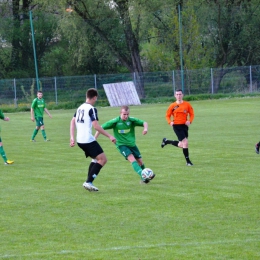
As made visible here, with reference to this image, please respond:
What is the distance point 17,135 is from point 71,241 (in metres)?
18.0

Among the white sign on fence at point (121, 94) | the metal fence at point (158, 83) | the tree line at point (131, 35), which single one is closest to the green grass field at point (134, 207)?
the white sign on fence at point (121, 94)

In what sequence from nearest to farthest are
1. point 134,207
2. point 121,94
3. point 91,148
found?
point 134,207, point 91,148, point 121,94

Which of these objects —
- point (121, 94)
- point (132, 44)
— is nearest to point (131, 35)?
point (132, 44)

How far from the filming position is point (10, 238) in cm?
786

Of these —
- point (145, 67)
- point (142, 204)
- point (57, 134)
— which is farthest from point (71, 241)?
point (145, 67)

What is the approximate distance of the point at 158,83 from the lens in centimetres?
4762

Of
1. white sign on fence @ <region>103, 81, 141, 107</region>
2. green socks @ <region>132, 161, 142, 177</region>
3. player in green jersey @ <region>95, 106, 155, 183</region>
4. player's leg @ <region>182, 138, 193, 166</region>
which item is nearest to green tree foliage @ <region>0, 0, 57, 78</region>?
white sign on fence @ <region>103, 81, 141, 107</region>

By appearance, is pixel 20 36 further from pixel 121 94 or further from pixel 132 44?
pixel 121 94

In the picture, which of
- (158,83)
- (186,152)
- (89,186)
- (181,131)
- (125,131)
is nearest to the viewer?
(89,186)

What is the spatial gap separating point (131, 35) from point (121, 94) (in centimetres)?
705

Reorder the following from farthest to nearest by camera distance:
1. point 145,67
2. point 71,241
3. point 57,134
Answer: point 145,67 → point 57,134 → point 71,241

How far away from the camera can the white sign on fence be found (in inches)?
1796

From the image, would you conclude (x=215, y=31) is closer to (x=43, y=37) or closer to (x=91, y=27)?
(x=91, y=27)


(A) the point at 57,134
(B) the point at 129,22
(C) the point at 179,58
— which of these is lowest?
(A) the point at 57,134
